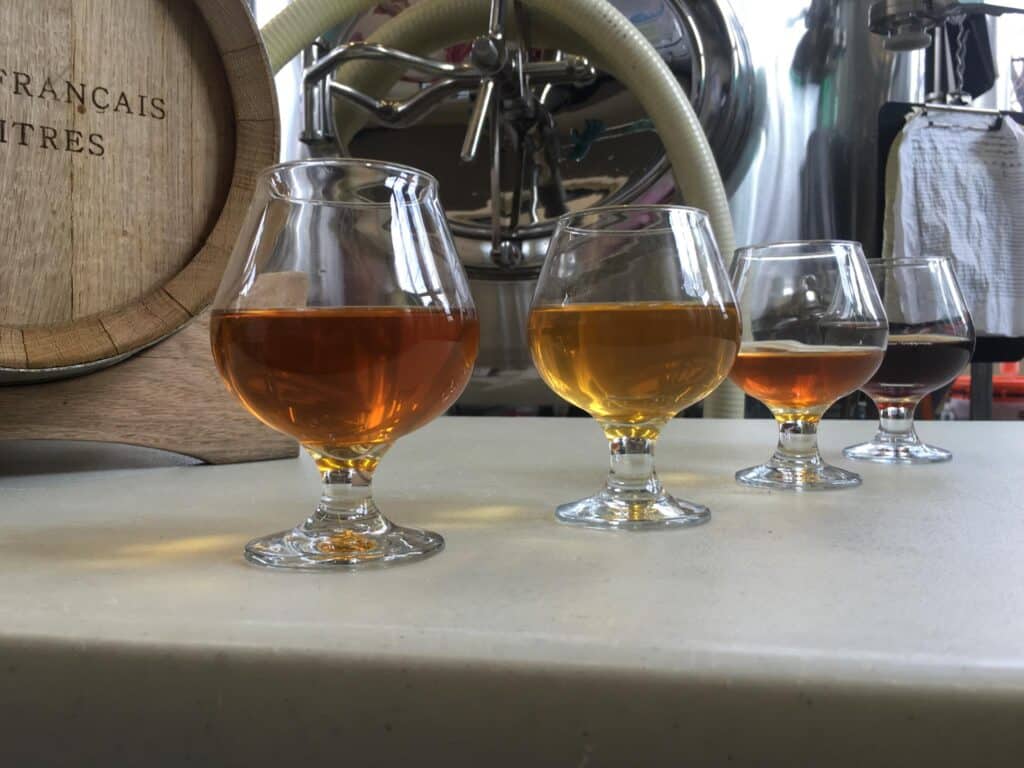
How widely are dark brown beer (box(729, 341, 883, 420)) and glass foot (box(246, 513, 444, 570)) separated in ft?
1.00

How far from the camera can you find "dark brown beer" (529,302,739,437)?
1.58ft

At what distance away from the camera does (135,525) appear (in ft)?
1.56

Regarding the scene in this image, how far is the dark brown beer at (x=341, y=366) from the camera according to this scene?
40 cm

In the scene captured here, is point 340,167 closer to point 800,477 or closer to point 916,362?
point 800,477

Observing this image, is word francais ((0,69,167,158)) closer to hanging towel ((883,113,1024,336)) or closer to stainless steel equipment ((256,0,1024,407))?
stainless steel equipment ((256,0,1024,407))

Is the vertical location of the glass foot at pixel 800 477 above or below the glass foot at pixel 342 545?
below

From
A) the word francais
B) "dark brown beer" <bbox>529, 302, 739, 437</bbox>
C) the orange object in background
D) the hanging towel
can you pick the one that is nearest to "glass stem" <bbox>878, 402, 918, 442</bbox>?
"dark brown beer" <bbox>529, 302, 739, 437</bbox>

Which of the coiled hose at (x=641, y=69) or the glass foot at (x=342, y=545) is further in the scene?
the coiled hose at (x=641, y=69)

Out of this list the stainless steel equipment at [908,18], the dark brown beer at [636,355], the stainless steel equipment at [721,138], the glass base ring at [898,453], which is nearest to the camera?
the dark brown beer at [636,355]

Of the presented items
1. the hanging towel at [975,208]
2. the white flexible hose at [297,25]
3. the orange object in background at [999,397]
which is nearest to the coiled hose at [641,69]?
the white flexible hose at [297,25]

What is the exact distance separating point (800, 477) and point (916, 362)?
25 centimetres

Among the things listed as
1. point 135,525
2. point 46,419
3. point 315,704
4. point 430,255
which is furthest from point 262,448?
point 315,704

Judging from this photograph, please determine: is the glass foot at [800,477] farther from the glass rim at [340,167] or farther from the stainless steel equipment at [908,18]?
the stainless steel equipment at [908,18]

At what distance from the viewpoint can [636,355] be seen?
19.0 inches
